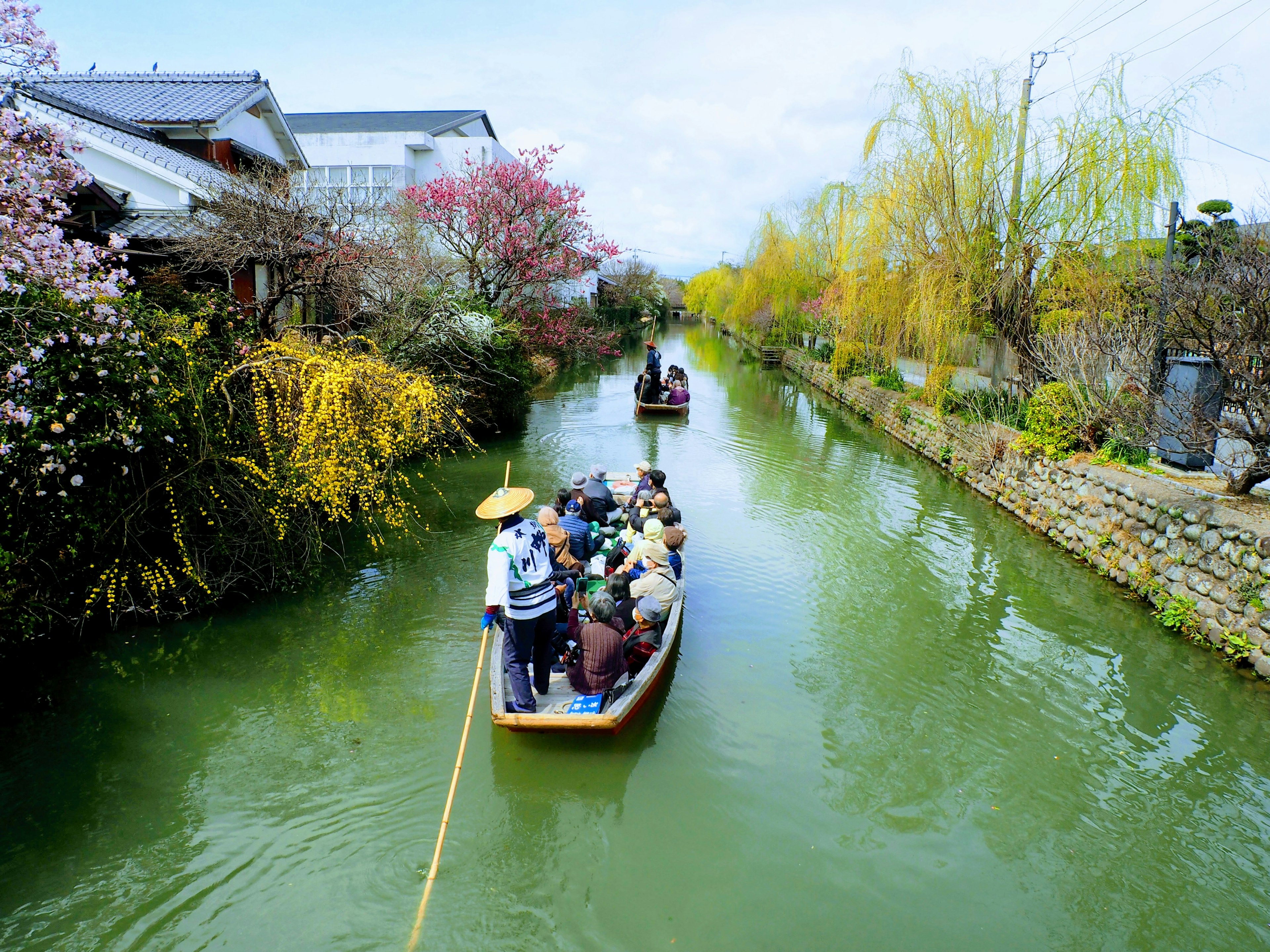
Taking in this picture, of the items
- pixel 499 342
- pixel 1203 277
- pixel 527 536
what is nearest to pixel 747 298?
pixel 499 342

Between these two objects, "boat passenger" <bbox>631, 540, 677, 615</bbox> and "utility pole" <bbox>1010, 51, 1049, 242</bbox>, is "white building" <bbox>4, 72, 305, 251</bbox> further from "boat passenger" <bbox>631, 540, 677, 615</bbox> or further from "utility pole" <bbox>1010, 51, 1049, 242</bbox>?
"utility pole" <bbox>1010, 51, 1049, 242</bbox>

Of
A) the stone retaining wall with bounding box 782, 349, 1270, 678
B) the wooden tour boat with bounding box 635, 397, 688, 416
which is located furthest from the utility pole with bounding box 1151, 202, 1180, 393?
the wooden tour boat with bounding box 635, 397, 688, 416

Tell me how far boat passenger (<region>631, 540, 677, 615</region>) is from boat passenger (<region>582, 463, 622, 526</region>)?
192 cm

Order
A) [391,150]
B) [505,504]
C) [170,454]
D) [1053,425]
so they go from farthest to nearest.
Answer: [391,150]
[1053,425]
[170,454]
[505,504]

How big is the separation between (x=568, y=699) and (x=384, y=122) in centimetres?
3071

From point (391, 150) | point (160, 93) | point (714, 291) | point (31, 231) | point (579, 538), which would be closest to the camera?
point (31, 231)

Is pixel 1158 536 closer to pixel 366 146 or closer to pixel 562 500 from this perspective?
pixel 562 500

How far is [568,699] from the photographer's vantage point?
17.6 ft

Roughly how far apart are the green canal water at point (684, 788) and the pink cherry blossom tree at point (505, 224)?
9.83m

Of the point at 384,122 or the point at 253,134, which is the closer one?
the point at 253,134

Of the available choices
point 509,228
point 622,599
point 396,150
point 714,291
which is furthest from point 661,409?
point 714,291

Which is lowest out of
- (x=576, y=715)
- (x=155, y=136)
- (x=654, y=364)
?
(x=576, y=715)

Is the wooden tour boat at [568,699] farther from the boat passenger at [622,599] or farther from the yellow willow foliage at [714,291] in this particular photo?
the yellow willow foliage at [714,291]

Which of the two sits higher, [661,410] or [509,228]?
[509,228]
